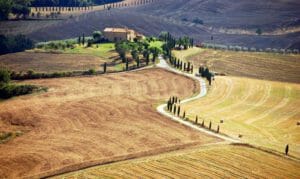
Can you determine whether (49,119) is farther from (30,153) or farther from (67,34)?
(67,34)

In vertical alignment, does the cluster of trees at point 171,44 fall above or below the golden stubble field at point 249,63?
above

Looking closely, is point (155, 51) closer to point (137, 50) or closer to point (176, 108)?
point (137, 50)

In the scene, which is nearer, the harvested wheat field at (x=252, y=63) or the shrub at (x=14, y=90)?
the shrub at (x=14, y=90)

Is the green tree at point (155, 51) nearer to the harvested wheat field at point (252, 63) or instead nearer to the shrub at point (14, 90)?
the harvested wheat field at point (252, 63)

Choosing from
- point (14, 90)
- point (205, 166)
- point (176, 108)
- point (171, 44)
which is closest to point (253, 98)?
point (176, 108)

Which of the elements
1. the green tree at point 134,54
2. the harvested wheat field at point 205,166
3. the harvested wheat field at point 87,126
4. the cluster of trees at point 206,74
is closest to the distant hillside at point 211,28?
the green tree at point 134,54
